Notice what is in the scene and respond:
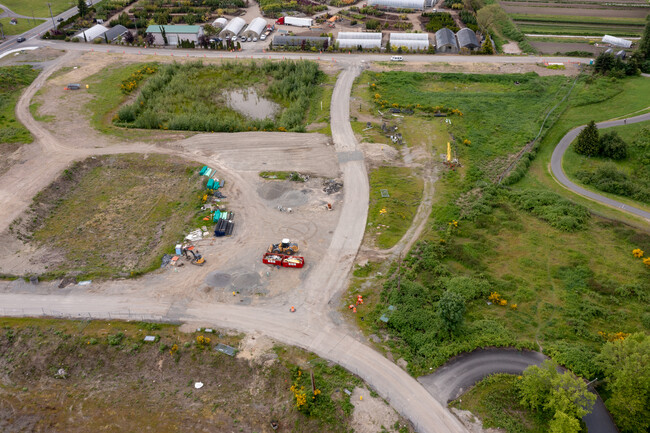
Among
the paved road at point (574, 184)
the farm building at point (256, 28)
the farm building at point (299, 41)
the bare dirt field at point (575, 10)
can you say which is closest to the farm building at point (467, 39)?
the farm building at point (299, 41)

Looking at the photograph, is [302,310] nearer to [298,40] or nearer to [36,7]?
[298,40]

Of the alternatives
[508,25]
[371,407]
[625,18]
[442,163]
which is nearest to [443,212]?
Result: [442,163]

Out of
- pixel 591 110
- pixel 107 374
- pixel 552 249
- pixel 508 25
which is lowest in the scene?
pixel 107 374

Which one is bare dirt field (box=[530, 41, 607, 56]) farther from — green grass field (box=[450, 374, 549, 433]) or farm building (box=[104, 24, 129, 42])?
farm building (box=[104, 24, 129, 42])

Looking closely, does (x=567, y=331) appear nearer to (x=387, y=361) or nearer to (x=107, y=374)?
(x=387, y=361)

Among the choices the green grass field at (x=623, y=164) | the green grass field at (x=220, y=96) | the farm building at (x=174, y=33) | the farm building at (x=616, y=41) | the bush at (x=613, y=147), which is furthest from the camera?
the farm building at (x=174, y=33)

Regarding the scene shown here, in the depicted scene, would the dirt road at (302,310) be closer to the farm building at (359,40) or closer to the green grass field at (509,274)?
the green grass field at (509,274)

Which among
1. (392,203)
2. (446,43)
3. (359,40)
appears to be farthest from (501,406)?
(359,40)
